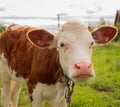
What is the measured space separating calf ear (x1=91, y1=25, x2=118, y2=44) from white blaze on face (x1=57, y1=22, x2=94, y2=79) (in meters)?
0.43

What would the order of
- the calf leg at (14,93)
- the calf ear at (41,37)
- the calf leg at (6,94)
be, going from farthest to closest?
1. the calf leg at (14,93)
2. the calf leg at (6,94)
3. the calf ear at (41,37)

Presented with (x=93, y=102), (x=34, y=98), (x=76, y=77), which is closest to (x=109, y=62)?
(x=93, y=102)

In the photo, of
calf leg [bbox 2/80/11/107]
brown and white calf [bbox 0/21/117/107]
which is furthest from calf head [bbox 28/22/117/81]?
calf leg [bbox 2/80/11/107]

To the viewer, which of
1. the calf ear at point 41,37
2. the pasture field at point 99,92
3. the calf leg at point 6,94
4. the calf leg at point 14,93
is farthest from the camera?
the pasture field at point 99,92

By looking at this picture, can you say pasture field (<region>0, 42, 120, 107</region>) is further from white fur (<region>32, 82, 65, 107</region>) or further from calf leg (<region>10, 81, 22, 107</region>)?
white fur (<region>32, 82, 65, 107</region>)

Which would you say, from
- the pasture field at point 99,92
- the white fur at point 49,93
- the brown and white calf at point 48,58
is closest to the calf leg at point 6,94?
the brown and white calf at point 48,58

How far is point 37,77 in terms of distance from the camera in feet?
17.5

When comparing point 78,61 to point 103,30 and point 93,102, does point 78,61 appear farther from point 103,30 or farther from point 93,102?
point 93,102

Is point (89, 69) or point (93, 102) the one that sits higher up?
point (89, 69)

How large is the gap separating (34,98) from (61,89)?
1.33 ft

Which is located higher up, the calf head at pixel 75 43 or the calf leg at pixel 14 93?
the calf head at pixel 75 43

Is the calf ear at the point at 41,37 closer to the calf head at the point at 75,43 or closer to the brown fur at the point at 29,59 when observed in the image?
the calf head at the point at 75,43

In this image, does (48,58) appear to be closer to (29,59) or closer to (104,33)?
(29,59)

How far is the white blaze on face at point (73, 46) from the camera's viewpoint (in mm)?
4445
